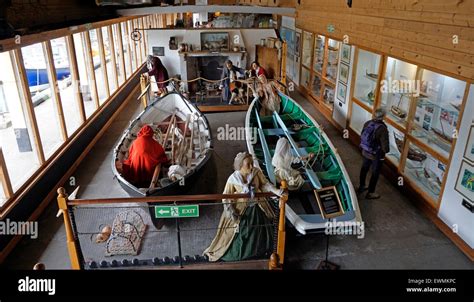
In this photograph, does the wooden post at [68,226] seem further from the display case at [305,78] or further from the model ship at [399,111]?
the display case at [305,78]

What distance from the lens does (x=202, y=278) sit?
1331 mm

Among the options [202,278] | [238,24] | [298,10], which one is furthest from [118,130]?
[238,24]

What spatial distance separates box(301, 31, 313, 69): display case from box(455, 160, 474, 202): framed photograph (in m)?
7.77

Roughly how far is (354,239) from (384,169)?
93.9 inches

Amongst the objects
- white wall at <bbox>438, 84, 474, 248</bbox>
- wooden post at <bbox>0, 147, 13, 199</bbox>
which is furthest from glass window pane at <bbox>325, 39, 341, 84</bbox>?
wooden post at <bbox>0, 147, 13, 199</bbox>

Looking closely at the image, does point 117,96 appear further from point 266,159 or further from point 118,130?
point 266,159

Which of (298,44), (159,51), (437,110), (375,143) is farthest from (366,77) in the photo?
(159,51)

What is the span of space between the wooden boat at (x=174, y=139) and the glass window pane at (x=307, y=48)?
544 centimetres

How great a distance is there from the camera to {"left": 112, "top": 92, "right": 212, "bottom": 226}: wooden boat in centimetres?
550

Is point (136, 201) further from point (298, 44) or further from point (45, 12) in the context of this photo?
point (298, 44)

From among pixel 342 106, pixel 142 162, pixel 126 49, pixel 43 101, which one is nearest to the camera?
pixel 142 162

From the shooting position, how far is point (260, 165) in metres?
6.48

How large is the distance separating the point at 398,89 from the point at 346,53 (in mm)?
2468

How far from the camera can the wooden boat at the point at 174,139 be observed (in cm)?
550
